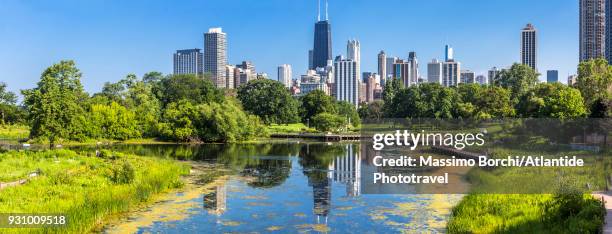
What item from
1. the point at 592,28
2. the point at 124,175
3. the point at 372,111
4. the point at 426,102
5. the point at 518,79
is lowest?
the point at 124,175

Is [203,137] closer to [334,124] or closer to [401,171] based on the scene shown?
[334,124]

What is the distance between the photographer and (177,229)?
63.7ft

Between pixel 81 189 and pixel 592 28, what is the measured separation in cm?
19651

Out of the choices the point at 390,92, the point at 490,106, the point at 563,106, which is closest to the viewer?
the point at 563,106

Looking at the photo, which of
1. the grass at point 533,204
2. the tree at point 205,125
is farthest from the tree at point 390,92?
the grass at point 533,204

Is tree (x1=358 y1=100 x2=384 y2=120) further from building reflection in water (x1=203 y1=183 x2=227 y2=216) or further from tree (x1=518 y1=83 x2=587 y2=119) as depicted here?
building reflection in water (x1=203 y1=183 x2=227 y2=216)

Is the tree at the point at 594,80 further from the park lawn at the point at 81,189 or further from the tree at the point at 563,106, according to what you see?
the park lawn at the point at 81,189

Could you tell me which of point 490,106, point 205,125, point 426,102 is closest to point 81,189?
point 205,125

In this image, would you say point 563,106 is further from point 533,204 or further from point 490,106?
point 533,204

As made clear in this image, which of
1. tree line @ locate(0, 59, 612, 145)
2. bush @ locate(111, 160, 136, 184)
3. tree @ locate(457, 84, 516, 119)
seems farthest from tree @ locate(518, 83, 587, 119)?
bush @ locate(111, 160, 136, 184)

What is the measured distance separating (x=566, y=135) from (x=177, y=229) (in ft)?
104

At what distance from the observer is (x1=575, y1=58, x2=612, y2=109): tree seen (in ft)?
171

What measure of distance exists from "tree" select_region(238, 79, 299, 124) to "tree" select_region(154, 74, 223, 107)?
391 inches

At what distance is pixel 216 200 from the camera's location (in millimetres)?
25297
